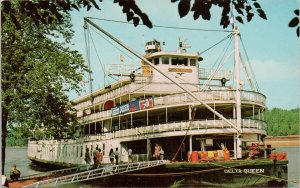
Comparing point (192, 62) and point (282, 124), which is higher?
point (192, 62)

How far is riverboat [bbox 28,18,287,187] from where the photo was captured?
20234mm

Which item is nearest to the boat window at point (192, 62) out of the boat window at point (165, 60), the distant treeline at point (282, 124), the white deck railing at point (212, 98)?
the boat window at point (165, 60)

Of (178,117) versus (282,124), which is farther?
(282,124)

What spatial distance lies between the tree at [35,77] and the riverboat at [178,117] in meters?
1.58

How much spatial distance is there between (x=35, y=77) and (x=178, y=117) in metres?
10.1

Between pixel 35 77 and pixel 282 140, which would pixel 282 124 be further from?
pixel 35 77

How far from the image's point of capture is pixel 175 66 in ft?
95.3

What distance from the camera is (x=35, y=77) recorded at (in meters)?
19.6

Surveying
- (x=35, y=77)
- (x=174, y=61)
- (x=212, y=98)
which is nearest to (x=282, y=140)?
(x=174, y=61)

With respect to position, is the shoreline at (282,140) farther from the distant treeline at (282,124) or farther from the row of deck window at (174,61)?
the row of deck window at (174,61)

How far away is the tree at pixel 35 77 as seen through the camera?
→ 19094 mm

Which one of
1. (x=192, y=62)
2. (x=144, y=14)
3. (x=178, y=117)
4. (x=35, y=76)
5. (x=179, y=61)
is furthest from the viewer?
(x=192, y=62)

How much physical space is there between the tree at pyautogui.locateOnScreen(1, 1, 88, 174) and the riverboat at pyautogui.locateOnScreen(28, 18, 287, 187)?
1581 millimetres

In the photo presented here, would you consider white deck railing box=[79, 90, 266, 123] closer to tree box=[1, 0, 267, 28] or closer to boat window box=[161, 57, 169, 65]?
boat window box=[161, 57, 169, 65]
